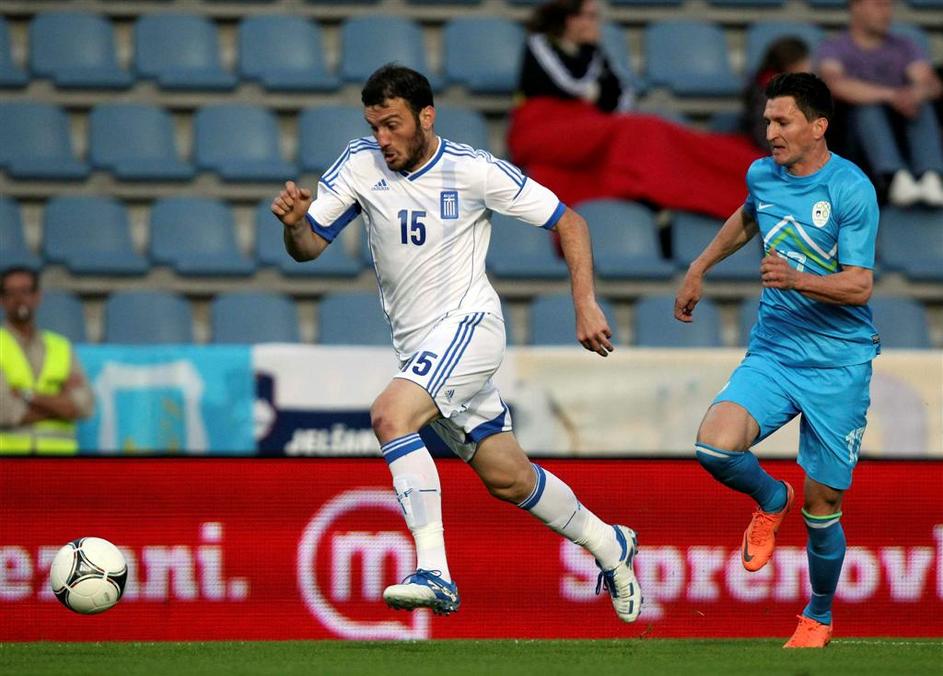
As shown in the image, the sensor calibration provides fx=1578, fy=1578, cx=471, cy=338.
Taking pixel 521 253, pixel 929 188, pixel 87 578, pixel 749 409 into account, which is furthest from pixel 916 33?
pixel 87 578

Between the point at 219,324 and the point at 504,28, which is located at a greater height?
the point at 504,28

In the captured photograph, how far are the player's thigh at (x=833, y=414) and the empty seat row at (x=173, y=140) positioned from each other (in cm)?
517

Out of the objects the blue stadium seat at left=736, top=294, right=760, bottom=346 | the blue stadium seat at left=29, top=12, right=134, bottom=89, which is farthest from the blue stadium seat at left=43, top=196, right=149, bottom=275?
the blue stadium seat at left=736, top=294, right=760, bottom=346

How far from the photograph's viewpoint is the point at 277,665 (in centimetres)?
566

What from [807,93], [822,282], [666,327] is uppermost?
[807,93]

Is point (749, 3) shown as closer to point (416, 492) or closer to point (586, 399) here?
point (586, 399)

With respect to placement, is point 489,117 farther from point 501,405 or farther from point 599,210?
point 501,405

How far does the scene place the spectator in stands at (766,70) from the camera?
1057 centimetres

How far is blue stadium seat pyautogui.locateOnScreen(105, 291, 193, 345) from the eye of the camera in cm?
998

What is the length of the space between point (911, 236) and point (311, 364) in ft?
15.3

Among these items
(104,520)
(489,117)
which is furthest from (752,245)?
(104,520)

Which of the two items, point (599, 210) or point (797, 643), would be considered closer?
point (797, 643)

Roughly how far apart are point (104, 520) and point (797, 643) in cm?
317

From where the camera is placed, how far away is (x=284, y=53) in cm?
1142
